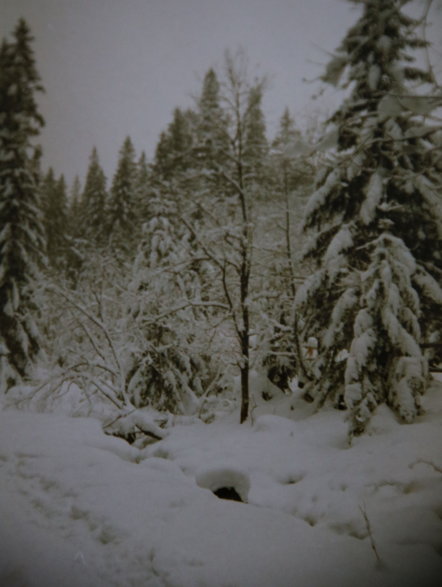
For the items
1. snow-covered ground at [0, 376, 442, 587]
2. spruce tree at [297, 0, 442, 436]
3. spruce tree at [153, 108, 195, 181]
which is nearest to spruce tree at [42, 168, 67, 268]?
spruce tree at [153, 108, 195, 181]

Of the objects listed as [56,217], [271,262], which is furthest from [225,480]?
[56,217]

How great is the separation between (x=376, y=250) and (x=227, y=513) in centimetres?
513

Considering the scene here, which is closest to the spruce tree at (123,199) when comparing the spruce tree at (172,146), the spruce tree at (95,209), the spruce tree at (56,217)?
the spruce tree at (95,209)

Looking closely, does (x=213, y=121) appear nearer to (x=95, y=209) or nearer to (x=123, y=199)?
(x=123, y=199)

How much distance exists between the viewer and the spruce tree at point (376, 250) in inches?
229

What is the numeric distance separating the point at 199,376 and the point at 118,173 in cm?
2515

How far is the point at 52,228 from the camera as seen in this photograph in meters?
31.9

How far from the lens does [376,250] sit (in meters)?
6.17

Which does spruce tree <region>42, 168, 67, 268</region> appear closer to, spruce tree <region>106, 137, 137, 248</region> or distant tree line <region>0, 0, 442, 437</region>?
spruce tree <region>106, 137, 137, 248</region>

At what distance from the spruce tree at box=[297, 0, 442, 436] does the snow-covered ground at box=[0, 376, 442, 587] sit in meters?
0.89

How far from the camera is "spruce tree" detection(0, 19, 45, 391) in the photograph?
13.4 metres

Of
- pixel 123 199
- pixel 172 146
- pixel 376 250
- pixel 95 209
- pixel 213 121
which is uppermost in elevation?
pixel 172 146

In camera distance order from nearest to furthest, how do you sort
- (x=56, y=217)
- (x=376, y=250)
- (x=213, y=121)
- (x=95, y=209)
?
(x=376, y=250) < (x=213, y=121) < (x=95, y=209) < (x=56, y=217)

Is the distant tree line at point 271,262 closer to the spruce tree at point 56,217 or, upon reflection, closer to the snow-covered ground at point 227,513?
the snow-covered ground at point 227,513
